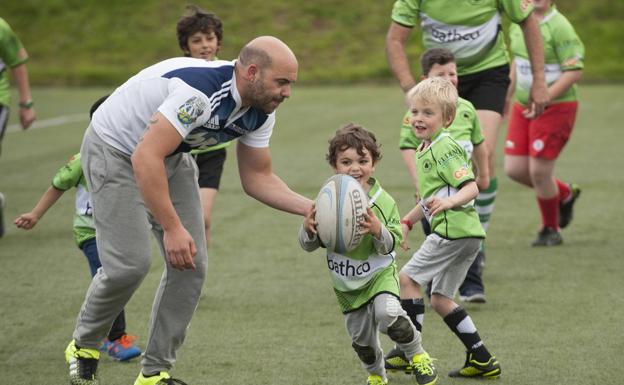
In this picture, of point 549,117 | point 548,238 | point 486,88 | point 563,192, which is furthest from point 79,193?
point 563,192

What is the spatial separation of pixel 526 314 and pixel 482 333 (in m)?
0.59

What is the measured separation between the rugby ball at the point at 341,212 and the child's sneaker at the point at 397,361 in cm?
94

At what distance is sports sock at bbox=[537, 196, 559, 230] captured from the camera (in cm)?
989

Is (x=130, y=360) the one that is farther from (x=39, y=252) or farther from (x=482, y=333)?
(x=39, y=252)

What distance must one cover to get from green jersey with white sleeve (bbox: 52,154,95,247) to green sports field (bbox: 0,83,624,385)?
0.72 meters

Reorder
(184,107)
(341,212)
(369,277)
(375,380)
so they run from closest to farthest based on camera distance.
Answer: (184,107), (341,212), (369,277), (375,380)

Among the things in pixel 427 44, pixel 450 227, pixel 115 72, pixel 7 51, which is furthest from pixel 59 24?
pixel 450 227

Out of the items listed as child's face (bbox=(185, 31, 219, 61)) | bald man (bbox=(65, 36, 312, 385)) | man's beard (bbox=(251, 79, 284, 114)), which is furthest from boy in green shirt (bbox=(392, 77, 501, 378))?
child's face (bbox=(185, 31, 219, 61))

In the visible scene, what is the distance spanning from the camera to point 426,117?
602cm

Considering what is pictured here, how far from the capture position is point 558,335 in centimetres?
682

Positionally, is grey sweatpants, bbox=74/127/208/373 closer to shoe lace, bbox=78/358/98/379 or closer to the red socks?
shoe lace, bbox=78/358/98/379

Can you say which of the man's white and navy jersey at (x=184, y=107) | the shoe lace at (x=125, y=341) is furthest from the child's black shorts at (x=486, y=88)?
the shoe lace at (x=125, y=341)

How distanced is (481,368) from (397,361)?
451 millimetres

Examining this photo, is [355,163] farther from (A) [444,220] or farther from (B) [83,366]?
(B) [83,366]
